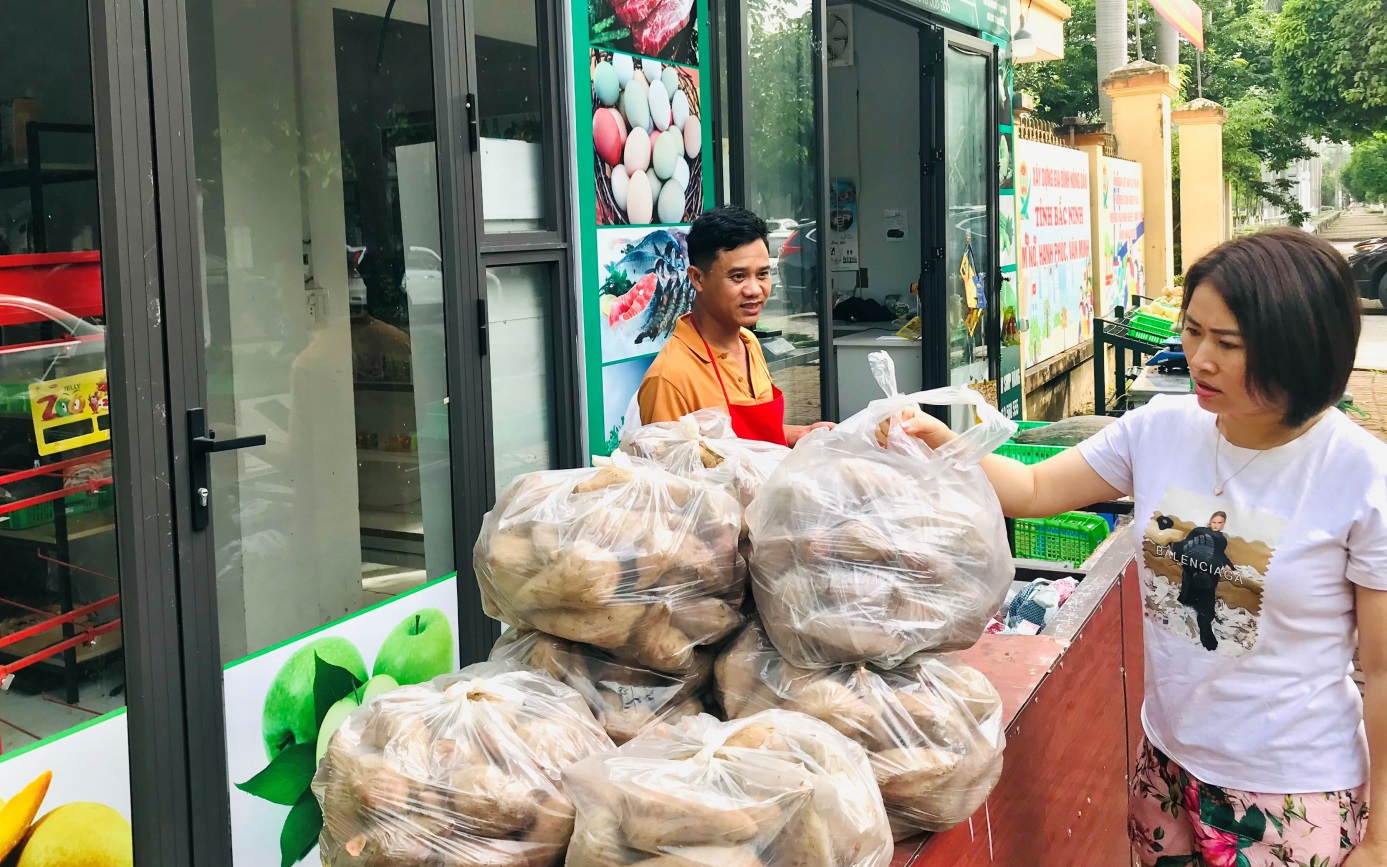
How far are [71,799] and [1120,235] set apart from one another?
1560 cm

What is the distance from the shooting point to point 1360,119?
2822cm

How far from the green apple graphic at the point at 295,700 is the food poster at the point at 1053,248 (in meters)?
8.27

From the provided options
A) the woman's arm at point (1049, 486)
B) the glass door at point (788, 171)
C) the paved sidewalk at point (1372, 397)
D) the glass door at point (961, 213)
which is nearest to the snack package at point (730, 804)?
the woman's arm at point (1049, 486)

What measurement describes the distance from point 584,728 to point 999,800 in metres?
0.84

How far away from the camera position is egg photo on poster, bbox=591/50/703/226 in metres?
4.20

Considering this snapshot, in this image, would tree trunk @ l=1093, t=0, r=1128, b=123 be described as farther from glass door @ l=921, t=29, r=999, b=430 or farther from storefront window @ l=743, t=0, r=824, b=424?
storefront window @ l=743, t=0, r=824, b=424

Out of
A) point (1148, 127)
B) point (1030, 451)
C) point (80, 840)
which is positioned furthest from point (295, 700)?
point (1148, 127)

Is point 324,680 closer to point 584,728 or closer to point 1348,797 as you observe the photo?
point 584,728

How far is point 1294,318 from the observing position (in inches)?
74.1

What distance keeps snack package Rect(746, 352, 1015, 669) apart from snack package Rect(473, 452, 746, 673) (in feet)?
0.24

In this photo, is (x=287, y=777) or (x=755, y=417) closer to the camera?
(x=287, y=777)

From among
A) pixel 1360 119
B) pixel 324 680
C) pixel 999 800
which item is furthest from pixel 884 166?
pixel 1360 119

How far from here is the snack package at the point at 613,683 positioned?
170cm

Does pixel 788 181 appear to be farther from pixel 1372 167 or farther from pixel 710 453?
pixel 1372 167
